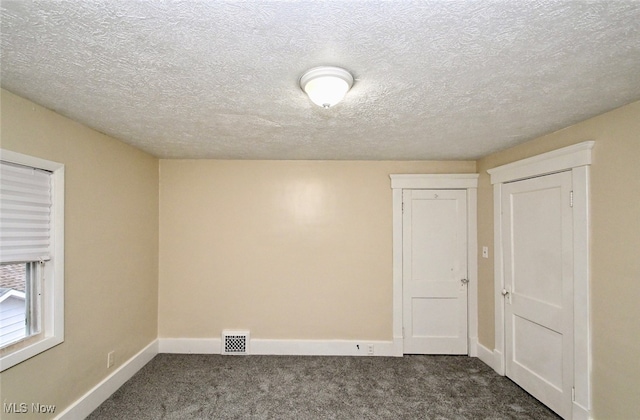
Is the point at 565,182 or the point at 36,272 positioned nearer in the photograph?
the point at 36,272

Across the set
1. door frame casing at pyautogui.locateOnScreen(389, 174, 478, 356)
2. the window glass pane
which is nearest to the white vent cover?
door frame casing at pyautogui.locateOnScreen(389, 174, 478, 356)

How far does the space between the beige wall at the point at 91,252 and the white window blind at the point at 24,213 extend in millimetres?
140

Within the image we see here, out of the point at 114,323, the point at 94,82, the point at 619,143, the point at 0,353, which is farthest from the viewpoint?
the point at 114,323

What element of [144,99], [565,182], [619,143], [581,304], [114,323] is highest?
[144,99]

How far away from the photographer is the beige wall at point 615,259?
1893 mm

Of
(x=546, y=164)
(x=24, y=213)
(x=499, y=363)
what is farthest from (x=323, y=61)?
(x=499, y=363)

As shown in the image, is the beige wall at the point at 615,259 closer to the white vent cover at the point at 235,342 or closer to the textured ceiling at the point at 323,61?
the textured ceiling at the point at 323,61

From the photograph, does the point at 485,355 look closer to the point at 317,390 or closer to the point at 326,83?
the point at 317,390

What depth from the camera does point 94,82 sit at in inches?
64.0

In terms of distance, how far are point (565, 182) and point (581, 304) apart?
96 cm

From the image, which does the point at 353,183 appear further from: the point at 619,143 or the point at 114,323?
the point at 114,323

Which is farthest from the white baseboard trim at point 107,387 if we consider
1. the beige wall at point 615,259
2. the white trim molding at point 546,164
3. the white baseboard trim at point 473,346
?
the white trim molding at point 546,164

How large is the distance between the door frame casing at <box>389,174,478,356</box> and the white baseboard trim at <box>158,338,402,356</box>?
0.22 metres

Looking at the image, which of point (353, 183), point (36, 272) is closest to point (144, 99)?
point (36, 272)
